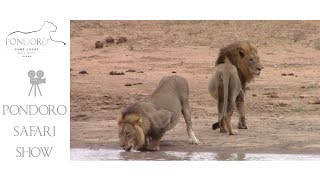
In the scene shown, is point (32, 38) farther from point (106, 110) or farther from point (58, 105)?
point (106, 110)

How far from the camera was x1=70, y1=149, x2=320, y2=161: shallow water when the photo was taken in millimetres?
12344

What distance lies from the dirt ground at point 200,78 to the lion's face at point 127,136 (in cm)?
51

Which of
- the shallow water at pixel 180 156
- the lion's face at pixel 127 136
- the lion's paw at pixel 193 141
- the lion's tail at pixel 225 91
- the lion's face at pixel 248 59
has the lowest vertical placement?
the shallow water at pixel 180 156

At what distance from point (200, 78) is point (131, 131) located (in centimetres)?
258

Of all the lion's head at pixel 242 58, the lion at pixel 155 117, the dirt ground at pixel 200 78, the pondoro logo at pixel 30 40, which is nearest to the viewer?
the pondoro logo at pixel 30 40

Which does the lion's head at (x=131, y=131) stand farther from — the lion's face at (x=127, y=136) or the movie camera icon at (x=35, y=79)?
the movie camera icon at (x=35, y=79)

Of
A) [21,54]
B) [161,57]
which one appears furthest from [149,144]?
[161,57]

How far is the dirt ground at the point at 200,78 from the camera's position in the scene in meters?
13.0

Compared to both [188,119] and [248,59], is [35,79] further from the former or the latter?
[248,59]

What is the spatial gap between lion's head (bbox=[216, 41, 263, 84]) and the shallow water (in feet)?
4.22

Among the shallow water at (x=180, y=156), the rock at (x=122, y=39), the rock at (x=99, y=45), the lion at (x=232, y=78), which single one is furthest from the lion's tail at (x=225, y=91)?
the rock at (x=99, y=45)

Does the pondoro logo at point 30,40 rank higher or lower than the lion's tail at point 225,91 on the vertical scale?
higher

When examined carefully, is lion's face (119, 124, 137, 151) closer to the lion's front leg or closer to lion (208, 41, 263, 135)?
lion (208, 41, 263, 135)

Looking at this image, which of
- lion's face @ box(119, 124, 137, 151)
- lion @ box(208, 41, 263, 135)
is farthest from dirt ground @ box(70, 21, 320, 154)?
lion's face @ box(119, 124, 137, 151)
